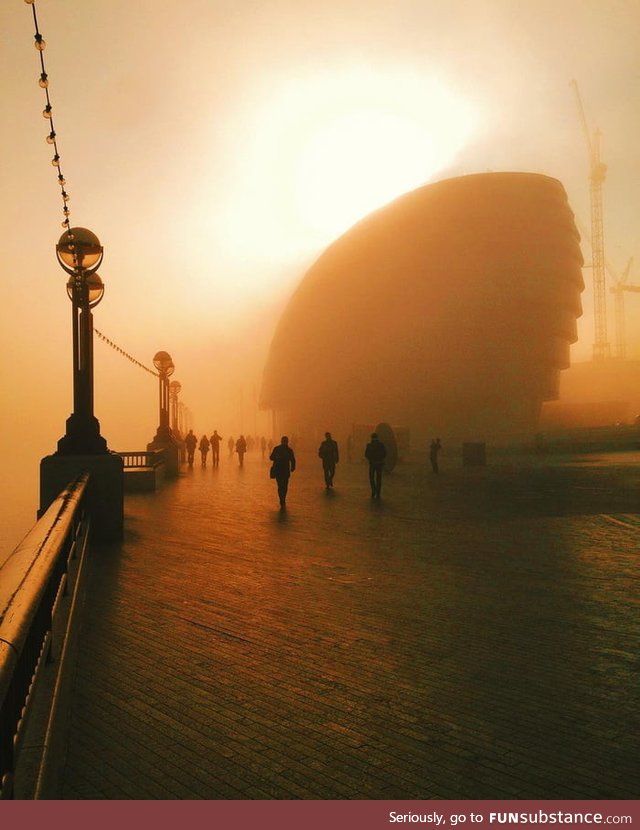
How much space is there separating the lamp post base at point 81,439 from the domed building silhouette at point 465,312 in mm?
66387

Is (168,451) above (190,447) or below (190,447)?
above

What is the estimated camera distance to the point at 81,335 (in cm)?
1198

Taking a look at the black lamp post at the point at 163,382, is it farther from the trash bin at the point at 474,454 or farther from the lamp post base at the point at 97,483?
the lamp post base at the point at 97,483

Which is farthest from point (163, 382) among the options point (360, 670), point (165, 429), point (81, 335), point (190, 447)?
point (360, 670)

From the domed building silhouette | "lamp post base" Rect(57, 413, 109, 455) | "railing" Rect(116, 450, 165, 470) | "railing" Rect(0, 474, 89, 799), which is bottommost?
"railing" Rect(116, 450, 165, 470)

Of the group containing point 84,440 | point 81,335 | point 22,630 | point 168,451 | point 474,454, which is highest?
point 81,335

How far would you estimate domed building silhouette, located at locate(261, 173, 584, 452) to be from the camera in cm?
8038

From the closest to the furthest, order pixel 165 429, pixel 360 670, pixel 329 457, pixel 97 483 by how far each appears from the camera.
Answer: pixel 360 670 → pixel 97 483 → pixel 329 457 → pixel 165 429

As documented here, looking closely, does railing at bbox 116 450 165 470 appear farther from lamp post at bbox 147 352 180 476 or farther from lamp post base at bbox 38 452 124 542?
lamp post base at bbox 38 452 124 542

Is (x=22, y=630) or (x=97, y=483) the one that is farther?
(x=97, y=483)

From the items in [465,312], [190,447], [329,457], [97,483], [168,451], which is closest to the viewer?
[97,483]

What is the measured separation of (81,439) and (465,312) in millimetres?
73709

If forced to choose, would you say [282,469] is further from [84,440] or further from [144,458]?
[144,458]

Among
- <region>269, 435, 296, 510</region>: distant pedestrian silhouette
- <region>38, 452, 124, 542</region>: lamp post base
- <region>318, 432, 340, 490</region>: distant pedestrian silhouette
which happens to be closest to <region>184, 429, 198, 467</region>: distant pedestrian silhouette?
<region>318, 432, 340, 490</region>: distant pedestrian silhouette
